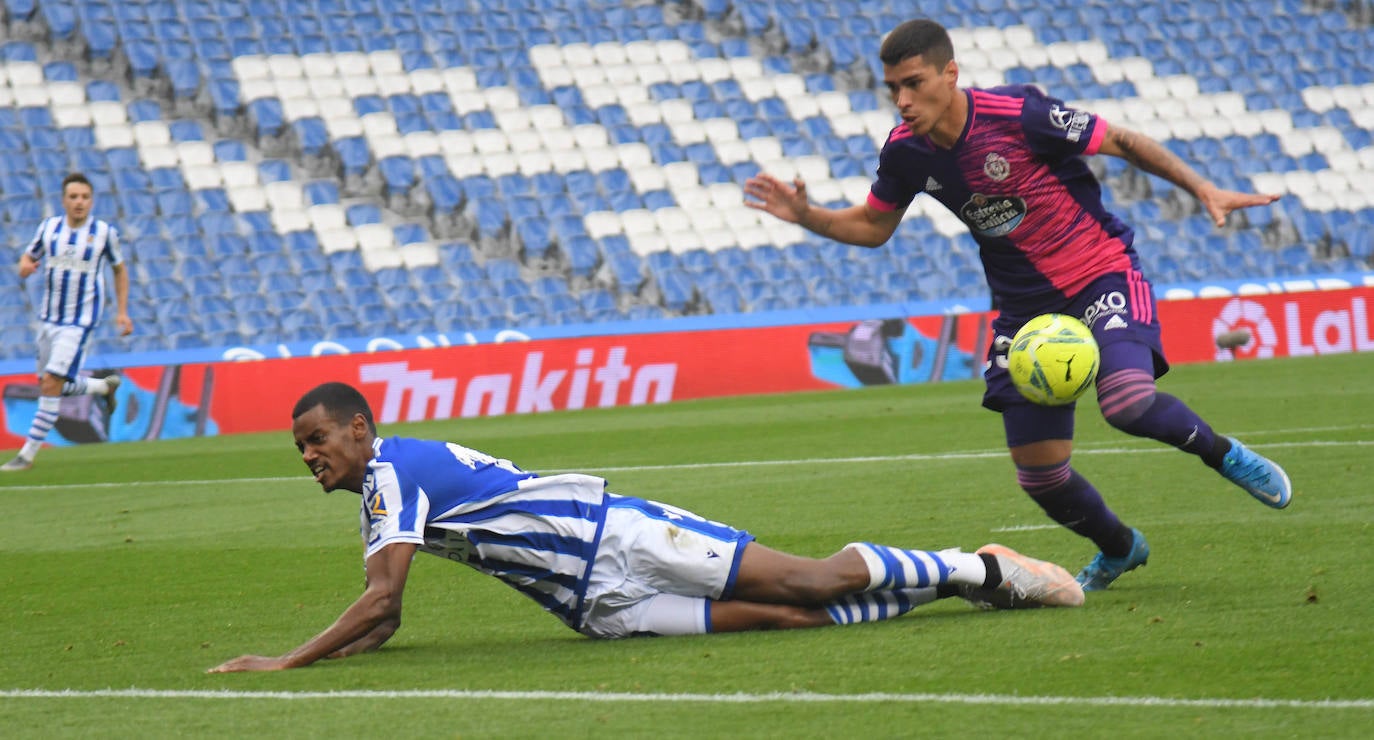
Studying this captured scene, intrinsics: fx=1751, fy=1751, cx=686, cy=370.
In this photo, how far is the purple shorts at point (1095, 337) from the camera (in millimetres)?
5613

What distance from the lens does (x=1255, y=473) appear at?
5438 mm

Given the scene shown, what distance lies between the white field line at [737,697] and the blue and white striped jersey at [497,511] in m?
0.61

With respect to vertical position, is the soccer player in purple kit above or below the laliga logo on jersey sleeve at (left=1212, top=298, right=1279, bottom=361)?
above

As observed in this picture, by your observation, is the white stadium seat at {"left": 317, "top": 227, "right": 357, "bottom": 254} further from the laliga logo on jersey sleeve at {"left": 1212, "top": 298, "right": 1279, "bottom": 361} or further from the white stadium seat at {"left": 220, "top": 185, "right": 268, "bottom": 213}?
the laliga logo on jersey sleeve at {"left": 1212, "top": 298, "right": 1279, "bottom": 361}

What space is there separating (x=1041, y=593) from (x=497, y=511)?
1.70 meters

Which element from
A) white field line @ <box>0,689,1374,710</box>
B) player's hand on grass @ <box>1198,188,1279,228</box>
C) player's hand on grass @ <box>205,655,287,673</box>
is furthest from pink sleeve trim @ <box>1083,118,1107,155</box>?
player's hand on grass @ <box>205,655,287,673</box>

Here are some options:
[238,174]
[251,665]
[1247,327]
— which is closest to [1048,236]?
[251,665]

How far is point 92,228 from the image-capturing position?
43.9 ft

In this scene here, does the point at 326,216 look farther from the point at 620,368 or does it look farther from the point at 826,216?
the point at 826,216

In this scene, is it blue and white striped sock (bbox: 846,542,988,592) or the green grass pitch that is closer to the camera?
the green grass pitch

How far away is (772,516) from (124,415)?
9439mm

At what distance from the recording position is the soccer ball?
18.0 ft

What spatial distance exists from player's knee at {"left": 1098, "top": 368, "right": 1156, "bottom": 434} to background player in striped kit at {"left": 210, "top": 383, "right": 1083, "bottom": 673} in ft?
1.68

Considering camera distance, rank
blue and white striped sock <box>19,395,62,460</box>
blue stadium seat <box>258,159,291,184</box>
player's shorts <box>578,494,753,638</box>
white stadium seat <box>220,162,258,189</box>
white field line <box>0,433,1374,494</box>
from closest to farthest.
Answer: player's shorts <box>578,494,753,638</box>
white field line <box>0,433,1374,494</box>
blue and white striped sock <box>19,395,62,460</box>
white stadium seat <box>220,162,258,189</box>
blue stadium seat <box>258,159,291,184</box>
